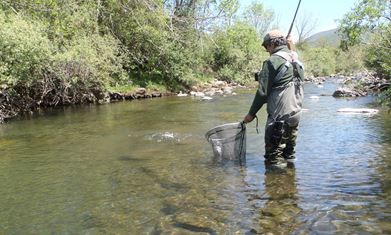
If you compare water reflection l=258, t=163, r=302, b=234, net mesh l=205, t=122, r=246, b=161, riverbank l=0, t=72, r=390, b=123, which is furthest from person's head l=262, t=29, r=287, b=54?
riverbank l=0, t=72, r=390, b=123

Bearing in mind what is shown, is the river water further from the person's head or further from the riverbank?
the riverbank

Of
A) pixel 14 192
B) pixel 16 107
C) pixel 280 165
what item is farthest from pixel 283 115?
pixel 16 107

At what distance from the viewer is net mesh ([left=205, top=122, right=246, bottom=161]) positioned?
647cm

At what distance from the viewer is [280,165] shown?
6148 millimetres

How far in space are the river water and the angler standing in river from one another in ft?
1.78

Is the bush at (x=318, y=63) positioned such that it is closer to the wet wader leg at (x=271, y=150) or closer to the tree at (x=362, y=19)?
the tree at (x=362, y=19)

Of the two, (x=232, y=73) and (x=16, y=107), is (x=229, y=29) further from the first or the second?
(x=16, y=107)

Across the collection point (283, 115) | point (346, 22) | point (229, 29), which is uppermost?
point (229, 29)

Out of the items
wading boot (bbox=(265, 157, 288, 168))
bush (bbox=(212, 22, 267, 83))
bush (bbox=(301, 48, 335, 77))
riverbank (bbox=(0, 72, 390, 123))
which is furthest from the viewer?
bush (bbox=(301, 48, 335, 77))

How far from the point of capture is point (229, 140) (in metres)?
6.66

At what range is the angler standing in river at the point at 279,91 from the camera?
5.82m

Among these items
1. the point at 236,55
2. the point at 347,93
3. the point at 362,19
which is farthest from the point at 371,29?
the point at 236,55

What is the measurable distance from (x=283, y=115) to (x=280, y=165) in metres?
0.78

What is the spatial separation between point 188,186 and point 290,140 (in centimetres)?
176
